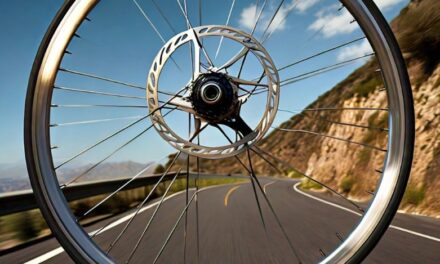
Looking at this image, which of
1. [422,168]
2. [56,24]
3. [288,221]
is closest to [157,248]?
[288,221]

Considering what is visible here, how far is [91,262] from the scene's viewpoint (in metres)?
2.32

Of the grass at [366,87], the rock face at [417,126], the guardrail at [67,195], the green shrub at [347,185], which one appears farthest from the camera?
the grass at [366,87]

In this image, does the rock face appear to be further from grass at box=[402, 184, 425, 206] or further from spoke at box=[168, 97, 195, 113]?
spoke at box=[168, 97, 195, 113]

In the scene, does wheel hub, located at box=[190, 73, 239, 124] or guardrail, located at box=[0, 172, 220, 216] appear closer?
wheel hub, located at box=[190, 73, 239, 124]

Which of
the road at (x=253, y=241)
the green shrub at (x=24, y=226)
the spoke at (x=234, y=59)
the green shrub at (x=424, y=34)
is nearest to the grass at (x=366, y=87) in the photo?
the green shrub at (x=424, y=34)

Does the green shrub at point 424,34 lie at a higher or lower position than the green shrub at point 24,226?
higher

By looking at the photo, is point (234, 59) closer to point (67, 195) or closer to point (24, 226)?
point (24, 226)

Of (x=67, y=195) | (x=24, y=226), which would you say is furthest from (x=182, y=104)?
(x=67, y=195)

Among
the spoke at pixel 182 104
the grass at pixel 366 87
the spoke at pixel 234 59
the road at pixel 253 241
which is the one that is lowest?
the road at pixel 253 241

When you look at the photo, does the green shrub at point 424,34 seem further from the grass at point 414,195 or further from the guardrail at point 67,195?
the guardrail at point 67,195

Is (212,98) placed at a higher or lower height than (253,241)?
higher

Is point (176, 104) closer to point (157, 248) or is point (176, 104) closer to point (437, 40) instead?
point (157, 248)

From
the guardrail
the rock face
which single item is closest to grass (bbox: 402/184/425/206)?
the rock face

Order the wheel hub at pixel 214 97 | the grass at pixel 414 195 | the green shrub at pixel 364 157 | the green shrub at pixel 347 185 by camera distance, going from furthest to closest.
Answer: the green shrub at pixel 364 157, the green shrub at pixel 347 185, the grass at pixel 414 195, the wheel hub at pixel 214 97
